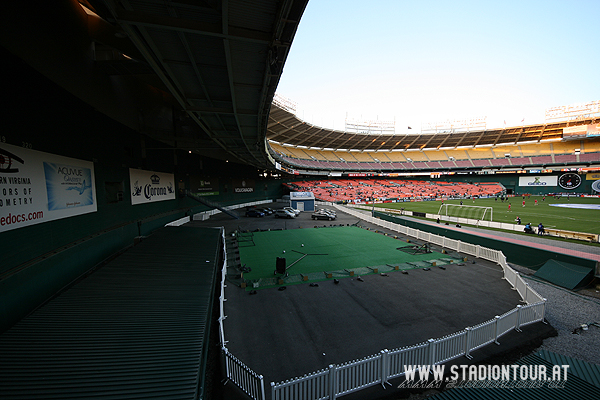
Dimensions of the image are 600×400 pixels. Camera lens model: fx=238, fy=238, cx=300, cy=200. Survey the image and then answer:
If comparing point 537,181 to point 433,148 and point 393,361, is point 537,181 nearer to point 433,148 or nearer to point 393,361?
point 433,148

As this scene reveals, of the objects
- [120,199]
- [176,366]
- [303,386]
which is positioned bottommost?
[303,386]

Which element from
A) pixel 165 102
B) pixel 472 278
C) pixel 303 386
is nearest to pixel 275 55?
pixel 303 386

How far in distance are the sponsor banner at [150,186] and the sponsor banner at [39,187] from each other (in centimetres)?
466

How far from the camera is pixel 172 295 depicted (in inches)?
295

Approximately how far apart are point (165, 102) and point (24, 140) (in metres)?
13.7

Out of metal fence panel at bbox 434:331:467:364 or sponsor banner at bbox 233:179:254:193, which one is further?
sponsor banner at bbox 233:179:254:193

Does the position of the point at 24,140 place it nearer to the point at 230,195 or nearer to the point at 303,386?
the point at 303,386

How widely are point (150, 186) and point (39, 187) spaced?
10.6 metres

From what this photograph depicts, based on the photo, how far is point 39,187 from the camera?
7926 millimetres

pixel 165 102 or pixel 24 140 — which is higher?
pixel 165 102

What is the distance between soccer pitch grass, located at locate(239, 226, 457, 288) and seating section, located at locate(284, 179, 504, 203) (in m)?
36.2

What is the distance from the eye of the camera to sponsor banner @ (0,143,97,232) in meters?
6.54

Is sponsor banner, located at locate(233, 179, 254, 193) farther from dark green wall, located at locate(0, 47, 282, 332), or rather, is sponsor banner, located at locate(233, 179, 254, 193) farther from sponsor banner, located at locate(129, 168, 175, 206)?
dark green wall, located at locate(0, 47, 282, 332)

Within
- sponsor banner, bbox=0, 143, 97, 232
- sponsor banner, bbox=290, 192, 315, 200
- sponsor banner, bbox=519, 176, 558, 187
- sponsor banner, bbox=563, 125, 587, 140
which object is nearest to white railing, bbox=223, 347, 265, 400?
sponsor banner, bbox=0, 143, 97, 232
